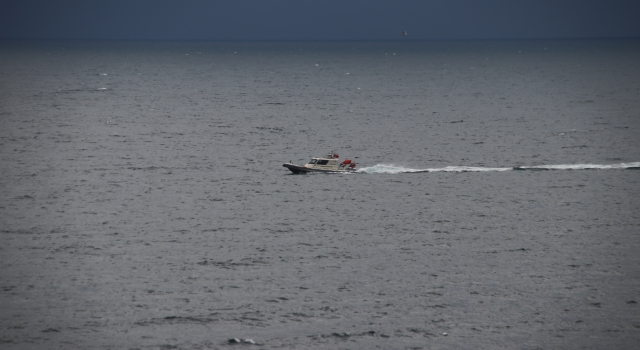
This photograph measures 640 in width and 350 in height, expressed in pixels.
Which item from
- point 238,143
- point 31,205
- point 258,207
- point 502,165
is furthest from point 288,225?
point 238,143

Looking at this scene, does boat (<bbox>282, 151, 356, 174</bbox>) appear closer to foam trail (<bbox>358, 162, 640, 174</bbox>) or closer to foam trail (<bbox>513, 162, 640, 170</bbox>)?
foam trail (<bbox>358, 162, 640, 174</bbox>)

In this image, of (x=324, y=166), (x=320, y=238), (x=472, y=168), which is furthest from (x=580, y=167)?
(x=320, y=238)

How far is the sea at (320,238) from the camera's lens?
150ft

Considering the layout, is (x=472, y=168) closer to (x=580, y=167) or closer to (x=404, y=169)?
(x=404, y=169)

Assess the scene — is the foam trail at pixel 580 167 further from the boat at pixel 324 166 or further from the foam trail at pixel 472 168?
the boat at pixel 324 166

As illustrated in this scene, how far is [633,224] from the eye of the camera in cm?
6788

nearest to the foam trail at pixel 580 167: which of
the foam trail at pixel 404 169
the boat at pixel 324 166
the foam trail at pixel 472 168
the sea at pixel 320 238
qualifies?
the foam trail at pixel 472 168

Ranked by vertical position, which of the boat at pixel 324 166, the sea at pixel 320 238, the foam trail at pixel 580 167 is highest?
the foam trail at pixel 580 167

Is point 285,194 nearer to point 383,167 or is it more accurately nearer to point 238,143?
point 383,167

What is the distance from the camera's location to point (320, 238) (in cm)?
6388

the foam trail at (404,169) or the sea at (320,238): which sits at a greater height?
the foam trail at (404,169)

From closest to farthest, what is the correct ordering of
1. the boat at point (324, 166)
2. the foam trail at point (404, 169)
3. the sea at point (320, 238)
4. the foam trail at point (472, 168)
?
the sea at point (320, 238), the boat at point (324, 166), the foam trail at point (404, 169), the foam trail at point (472, 168)

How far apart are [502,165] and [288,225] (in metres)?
36.6

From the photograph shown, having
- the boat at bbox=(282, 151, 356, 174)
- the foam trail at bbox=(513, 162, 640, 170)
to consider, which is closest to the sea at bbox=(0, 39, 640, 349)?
the foam trail at bbox=(513, 162, 640, 170)
